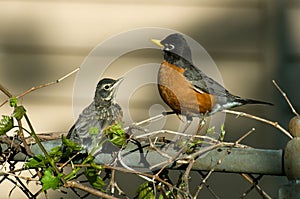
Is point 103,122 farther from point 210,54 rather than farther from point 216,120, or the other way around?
point 210,54

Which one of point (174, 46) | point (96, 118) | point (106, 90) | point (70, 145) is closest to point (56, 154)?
point (70, 145)

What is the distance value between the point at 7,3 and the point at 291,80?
1.84 m

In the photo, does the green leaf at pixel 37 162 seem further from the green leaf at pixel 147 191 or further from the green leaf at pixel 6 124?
the green leaf at pixel 147 191

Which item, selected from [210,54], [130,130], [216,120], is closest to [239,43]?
[210,54]

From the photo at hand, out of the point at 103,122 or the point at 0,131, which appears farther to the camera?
the point at 103,122

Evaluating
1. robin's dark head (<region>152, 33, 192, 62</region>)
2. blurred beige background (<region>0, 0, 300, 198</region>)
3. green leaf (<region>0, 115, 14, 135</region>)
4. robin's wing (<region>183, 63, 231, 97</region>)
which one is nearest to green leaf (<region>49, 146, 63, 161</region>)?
green leaf (<region>0, 115, 14, 135</region>)

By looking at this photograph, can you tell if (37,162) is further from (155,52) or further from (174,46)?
(155,52)

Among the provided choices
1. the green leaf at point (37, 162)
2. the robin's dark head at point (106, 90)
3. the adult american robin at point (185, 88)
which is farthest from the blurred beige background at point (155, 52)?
the green leaf at point (37, 162)

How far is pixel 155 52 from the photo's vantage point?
431 centimetres

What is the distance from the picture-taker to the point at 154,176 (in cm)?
182

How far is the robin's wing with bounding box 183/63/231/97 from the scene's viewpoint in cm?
339

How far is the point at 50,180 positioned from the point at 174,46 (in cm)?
155

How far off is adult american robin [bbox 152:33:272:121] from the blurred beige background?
84 cm

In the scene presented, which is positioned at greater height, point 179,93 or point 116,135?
point 116,135
